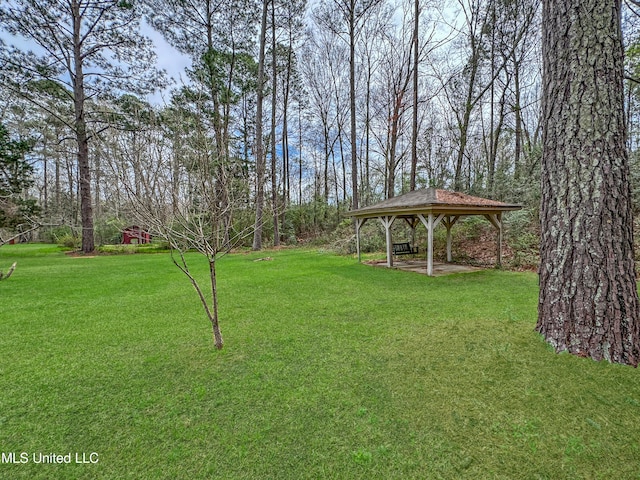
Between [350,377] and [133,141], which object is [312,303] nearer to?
[350,377]

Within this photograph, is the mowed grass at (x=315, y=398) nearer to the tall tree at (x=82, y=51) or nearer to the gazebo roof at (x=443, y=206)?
the gazebo roof at (x=443, y=206)

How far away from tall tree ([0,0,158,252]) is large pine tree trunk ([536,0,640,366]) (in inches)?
530

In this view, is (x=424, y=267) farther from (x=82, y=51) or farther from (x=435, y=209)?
(x=82, y=51)

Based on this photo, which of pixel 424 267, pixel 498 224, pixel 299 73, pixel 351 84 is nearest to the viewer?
pixel 498 224

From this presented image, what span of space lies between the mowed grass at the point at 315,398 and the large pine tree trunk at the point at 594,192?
0.32m

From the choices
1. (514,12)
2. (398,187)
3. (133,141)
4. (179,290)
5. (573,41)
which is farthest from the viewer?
(398,187)

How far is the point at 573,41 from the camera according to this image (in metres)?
2.41

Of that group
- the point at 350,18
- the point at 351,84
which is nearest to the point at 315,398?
the point at 351,84

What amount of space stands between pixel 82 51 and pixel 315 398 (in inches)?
662

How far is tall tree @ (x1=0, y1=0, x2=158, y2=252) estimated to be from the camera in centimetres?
1084

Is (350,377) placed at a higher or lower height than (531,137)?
lower

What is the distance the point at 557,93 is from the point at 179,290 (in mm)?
6205

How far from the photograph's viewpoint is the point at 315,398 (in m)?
2.19

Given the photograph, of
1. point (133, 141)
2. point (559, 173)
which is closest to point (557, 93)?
point (559, 173)
